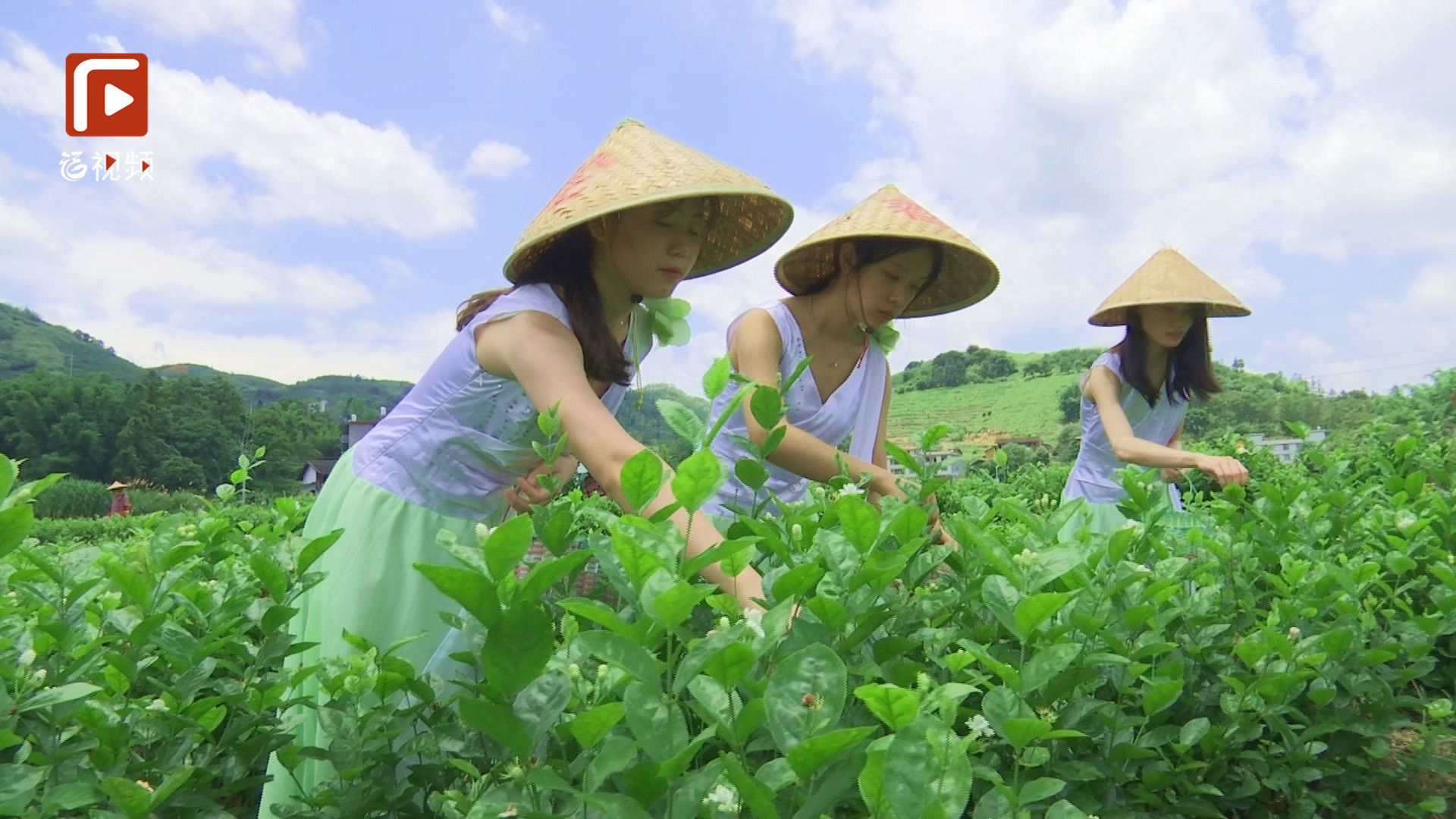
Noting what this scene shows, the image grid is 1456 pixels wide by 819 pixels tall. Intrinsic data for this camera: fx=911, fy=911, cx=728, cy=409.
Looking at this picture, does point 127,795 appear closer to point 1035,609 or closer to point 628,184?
point 1035,609

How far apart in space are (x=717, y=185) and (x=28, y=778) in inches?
57.8

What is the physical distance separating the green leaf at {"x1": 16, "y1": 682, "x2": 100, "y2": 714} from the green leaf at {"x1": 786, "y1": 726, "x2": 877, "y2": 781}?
86 centimetres

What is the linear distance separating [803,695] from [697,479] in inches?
10.5

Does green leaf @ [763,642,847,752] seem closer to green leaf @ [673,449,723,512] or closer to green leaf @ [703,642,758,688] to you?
green leaf @ [703,642,758,688]

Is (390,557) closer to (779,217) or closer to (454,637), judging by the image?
(454,637)

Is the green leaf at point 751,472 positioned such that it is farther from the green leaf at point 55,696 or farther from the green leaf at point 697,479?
the green leaf at point 55,696

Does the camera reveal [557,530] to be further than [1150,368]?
No

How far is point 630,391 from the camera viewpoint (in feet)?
8.70

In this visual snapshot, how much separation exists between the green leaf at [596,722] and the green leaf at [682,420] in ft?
1.47

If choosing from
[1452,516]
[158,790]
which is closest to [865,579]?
[158,790]

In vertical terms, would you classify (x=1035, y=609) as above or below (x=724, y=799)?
above

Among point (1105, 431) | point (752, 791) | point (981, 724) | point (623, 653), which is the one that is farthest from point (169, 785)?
point (1105, 431)

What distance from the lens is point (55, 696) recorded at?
41.0 inches

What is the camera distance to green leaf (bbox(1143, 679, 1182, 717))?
1.30 meters
